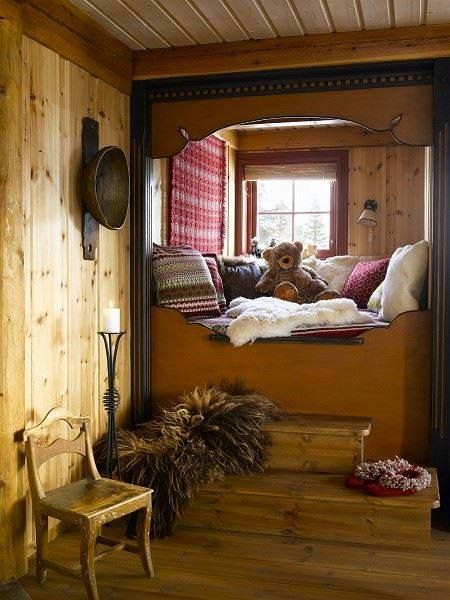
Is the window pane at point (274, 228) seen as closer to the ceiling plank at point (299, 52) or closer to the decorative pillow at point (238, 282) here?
the decorative pillow at point (238, 282)

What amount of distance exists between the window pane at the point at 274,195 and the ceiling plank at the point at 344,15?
108 inches

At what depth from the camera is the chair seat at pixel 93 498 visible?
2479mm

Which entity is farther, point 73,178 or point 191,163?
point 191,163

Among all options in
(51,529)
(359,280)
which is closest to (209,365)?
(51,529)

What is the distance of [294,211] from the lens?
6047mm

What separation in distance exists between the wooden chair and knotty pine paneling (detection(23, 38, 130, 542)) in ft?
0.55

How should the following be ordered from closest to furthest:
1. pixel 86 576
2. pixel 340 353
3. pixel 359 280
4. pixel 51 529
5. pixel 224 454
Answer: pixel 86 576 → pixel 51 529 → pixel 224 454 → pixel 340 353 → pixel 359 280

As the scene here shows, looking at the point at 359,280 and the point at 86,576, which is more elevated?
the point at 359,280

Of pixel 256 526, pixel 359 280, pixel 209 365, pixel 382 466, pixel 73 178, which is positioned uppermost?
pixel 73 178

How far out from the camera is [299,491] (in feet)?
10.1

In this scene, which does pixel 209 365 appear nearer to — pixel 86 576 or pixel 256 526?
pixel 256 526

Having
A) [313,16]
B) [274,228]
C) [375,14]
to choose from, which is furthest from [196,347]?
[274,228]

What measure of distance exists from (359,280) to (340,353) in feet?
4.17

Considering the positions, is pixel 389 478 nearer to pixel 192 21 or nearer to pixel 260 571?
pixel 260 571
